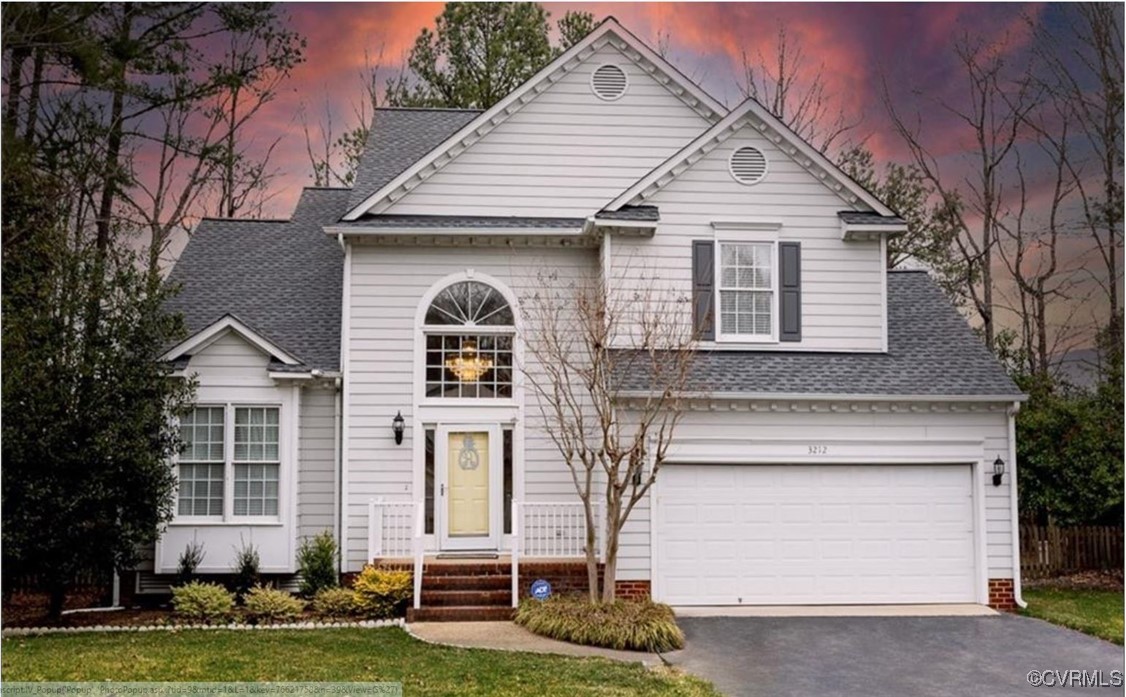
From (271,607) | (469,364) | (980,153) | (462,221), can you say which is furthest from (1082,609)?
(980,153)

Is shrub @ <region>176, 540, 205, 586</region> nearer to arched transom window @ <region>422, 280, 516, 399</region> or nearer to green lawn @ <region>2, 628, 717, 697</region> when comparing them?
green lawn @ <region>2, 628, 717, 697</region>

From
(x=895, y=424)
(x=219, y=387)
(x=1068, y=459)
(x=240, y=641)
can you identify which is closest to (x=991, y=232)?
(x=1068, y=459)

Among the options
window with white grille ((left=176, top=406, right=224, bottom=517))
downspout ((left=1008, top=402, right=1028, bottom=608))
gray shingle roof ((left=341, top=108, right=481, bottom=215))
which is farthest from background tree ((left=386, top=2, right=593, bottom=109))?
downspout ((left=1008, top=402, right=1028, bottom=608))

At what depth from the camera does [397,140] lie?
18906 mm

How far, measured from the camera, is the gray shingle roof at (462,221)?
15.5 m

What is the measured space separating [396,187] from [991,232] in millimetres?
17886

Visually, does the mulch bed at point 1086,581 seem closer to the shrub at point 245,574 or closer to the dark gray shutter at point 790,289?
the dark gray shutter at point 790,289

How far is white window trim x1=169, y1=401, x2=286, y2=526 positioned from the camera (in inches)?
603

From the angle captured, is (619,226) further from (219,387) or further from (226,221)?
(226,221)

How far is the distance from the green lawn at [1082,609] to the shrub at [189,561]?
1196 cm

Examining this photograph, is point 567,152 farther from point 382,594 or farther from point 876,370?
→ point 382,594

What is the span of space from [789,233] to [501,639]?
7564 mm

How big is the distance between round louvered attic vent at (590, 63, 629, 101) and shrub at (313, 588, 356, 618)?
342 inches

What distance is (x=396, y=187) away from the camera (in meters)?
15.8
